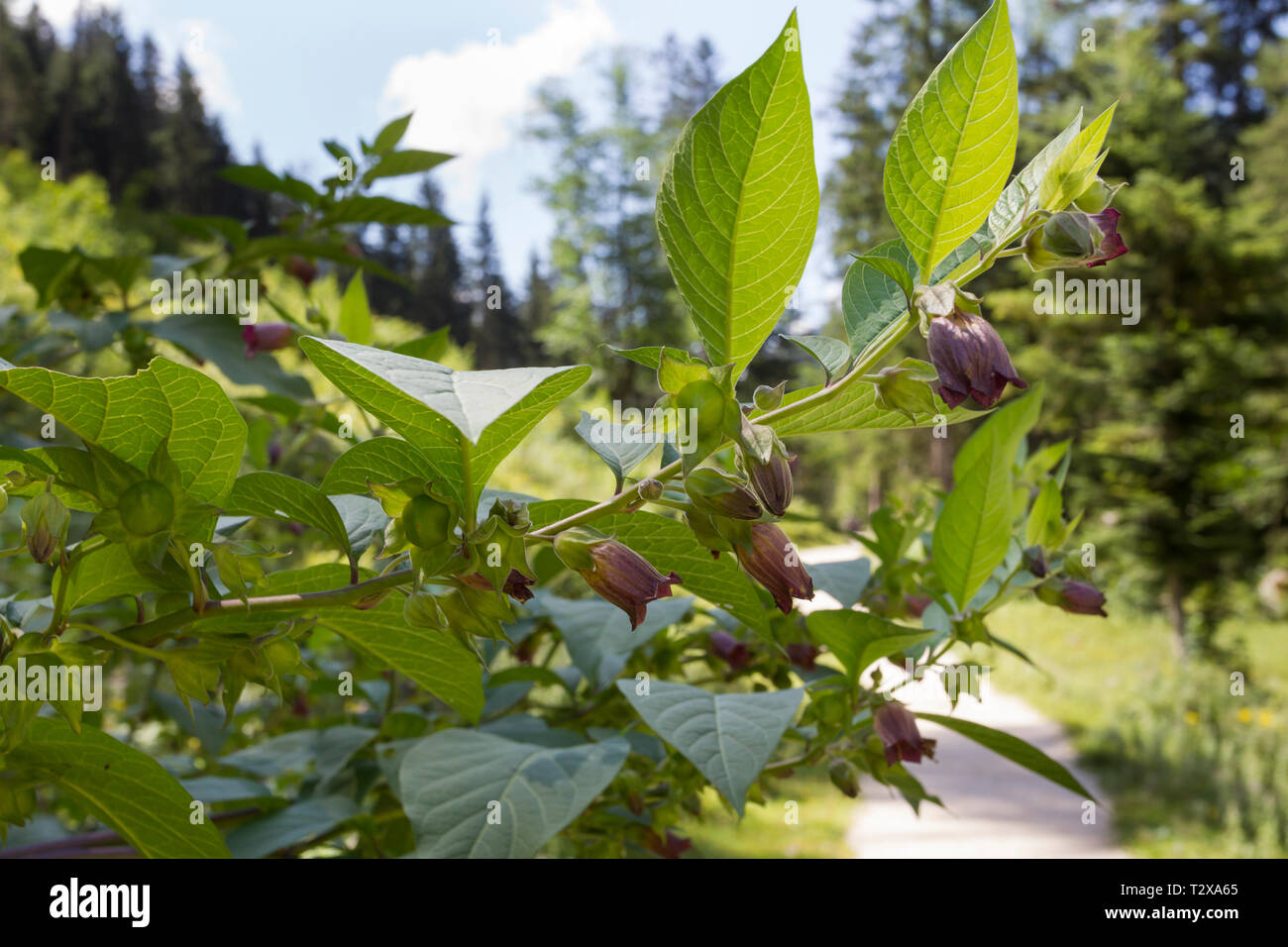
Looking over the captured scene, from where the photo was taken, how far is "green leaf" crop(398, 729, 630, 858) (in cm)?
41

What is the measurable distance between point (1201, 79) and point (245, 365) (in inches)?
754

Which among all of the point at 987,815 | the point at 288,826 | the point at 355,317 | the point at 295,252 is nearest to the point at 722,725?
the point at 288,826

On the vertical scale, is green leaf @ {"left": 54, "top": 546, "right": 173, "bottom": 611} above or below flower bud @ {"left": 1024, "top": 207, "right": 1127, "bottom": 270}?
below

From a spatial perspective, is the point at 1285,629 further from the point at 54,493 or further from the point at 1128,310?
the point at 54,493

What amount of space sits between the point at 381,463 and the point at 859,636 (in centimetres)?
32

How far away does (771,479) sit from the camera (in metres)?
0.32

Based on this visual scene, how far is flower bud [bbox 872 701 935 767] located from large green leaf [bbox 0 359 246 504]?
1.27ft

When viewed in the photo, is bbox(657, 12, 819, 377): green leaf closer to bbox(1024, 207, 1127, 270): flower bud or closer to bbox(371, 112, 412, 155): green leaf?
bbox(1024, 207, 1127, 270): flower bud

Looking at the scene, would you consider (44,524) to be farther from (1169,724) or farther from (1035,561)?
(1169,724)

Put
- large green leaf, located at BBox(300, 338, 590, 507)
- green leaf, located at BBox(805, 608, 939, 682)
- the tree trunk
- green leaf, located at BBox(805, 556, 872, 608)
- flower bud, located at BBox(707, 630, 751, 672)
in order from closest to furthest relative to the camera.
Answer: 1. large green leaf, located at BBox(300, 338, 590, 507)
2. green leaf, located at BBox(805, 608, 939, 682)
3. green leaf, located at BBox(805, 556, 872, 608)
4. flower bud, located at BBox(707, 630, 751, 672)
5. the tree trunk

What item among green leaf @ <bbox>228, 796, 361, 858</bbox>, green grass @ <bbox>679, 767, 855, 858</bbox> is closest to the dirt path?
green grass @ <bbox>679, 767, 855, 858</bbox>

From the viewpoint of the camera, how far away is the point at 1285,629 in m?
7.72

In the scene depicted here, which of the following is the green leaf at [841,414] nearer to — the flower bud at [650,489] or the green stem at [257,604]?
the flower bud at [650,489]
